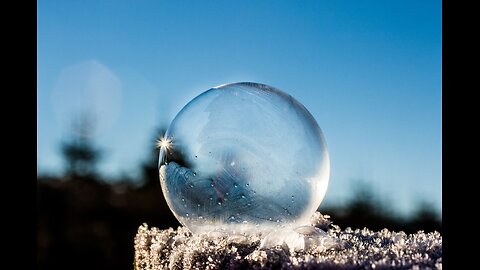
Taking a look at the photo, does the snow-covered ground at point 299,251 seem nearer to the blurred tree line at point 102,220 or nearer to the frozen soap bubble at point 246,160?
the frozen soap bubble at point 246,160

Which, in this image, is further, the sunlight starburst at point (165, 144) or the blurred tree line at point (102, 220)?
the blurred tree line at point (102, 220)

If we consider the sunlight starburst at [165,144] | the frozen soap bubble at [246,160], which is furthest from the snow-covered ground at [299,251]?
the sunlight starburst at [165,144]

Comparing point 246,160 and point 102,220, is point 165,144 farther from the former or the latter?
point 102,220

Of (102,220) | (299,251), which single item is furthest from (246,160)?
(102,220)

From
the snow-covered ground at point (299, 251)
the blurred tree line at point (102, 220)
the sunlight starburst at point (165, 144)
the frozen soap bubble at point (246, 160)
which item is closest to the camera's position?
the snow-covered ground at point (299, 251)
